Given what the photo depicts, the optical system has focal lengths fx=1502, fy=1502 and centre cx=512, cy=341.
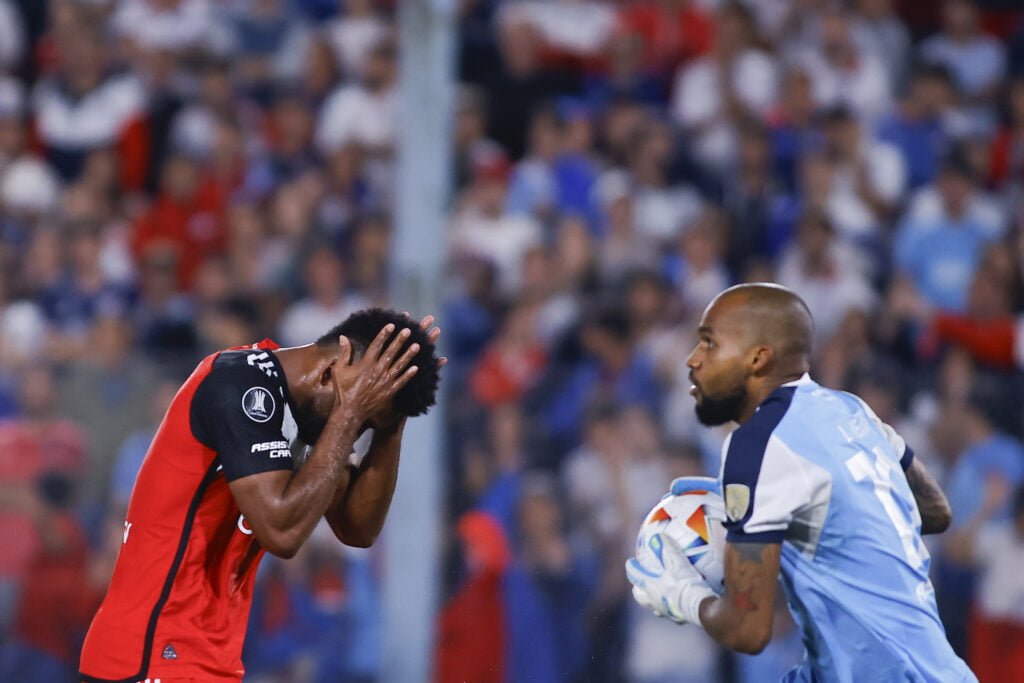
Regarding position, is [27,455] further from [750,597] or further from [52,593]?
[750,597]

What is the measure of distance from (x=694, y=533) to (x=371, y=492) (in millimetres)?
1171

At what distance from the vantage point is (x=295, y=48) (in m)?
11.8

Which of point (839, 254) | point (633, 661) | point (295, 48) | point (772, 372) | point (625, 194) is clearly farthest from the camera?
point (295, 48)

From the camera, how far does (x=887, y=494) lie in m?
3.96

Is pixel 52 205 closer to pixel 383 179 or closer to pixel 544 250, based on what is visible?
pixel 383 179

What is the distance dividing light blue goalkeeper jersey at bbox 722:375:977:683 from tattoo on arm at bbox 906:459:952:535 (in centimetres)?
51

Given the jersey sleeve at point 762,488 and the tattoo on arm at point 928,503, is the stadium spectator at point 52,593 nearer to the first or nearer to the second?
the tattoo on arm at point 928,503

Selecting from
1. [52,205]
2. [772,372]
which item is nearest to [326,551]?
[52,205]

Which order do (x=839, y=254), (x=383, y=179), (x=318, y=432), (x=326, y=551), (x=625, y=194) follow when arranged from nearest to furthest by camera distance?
1. (x=318, y=432)
2. (x=326, y=551)
3. (x=839, y=254)
4. (x=625, y=194)
5. (x=383, y=179)

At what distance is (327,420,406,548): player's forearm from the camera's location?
4.80 meters

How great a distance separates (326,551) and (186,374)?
4.12 ft

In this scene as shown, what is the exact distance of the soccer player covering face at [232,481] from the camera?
4.18m

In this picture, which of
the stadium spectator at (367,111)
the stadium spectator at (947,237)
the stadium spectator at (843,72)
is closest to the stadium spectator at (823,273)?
the stadium spectator at (947,237)

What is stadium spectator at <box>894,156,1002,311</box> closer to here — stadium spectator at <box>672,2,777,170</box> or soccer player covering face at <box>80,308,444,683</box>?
stadium spectator at <box>672,2,777,170</box>
